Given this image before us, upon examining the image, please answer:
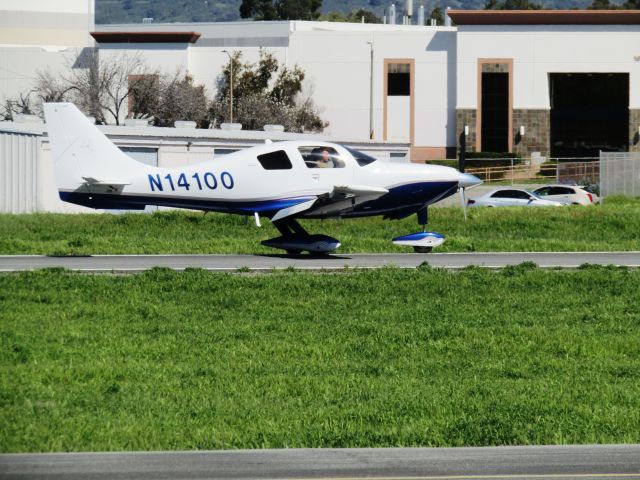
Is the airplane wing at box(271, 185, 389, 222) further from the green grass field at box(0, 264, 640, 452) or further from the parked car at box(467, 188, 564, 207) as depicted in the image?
the parked car at box(467, 188, 564, 207)

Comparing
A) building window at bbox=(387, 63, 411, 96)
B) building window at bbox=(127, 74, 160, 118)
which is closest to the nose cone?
building window at bbox=(127, 74, 160, 118)

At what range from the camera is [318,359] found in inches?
596

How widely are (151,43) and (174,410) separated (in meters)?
92.4

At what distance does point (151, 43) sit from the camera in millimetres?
102125

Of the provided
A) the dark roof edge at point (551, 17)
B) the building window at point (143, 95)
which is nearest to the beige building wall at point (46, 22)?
the building window at point (143, 95)

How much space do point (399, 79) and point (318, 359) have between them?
3283 inches

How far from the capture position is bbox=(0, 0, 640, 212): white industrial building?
3652 inches

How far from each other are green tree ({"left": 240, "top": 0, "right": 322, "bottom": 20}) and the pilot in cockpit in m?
161

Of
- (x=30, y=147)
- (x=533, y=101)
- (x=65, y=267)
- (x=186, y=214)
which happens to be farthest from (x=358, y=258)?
(x=533, y=101)

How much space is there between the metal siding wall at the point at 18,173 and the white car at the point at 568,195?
70.7 ft

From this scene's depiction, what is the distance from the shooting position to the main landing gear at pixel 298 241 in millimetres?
26109

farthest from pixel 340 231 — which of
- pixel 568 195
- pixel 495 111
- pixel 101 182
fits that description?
pixel 495 111

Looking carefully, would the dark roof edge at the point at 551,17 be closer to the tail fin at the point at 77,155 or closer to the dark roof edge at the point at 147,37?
the dark roof edge at the point at 147,37

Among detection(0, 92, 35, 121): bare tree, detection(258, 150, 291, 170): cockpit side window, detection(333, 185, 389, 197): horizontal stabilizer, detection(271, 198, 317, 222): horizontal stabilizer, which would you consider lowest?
detection(271, 198, 317, 222): horizontal stabilizer
